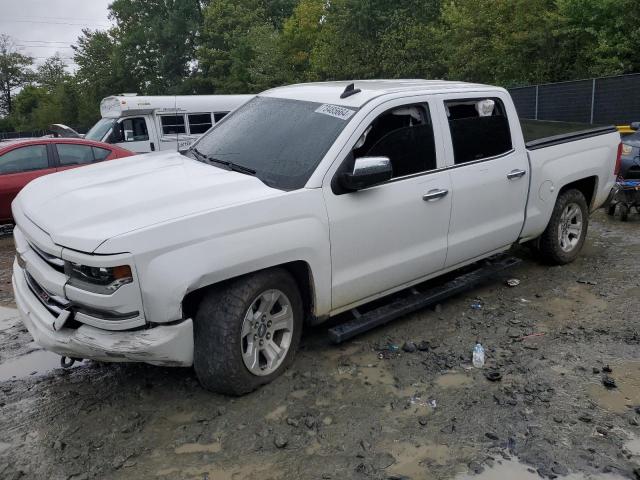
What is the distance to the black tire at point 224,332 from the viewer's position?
330cm

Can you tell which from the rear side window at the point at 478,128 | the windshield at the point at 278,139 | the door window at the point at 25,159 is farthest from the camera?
the door window at the point at 25,159

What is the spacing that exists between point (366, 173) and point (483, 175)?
1456mm

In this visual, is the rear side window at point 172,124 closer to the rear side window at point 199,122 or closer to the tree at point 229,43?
the rear side window at point 199,122

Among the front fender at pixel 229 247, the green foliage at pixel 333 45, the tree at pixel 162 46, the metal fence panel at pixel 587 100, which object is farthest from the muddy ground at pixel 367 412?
the tree at pixel 162 46

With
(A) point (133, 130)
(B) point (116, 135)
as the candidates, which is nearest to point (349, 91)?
(B) point (116, 135)

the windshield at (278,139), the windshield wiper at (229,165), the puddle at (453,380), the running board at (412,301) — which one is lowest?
the puddle at (453,380)

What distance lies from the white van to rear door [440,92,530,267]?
11.9m

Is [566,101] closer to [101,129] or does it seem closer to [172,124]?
[172,124]

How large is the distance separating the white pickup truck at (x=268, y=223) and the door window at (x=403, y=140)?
1cm

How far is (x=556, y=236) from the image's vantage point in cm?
583

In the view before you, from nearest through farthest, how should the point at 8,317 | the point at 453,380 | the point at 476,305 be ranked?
the point at 453,380 → the point at 476,305 → the point at 8,317

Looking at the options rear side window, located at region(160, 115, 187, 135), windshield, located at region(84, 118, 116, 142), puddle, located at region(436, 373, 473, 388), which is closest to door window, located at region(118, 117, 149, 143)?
windshield, located at region(84, 118, 116, 142)

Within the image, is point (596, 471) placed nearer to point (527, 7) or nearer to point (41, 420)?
point (41, 420)

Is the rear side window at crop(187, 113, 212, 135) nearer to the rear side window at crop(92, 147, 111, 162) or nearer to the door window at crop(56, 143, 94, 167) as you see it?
the rear side window at crop(92, 147, 111, 162)
